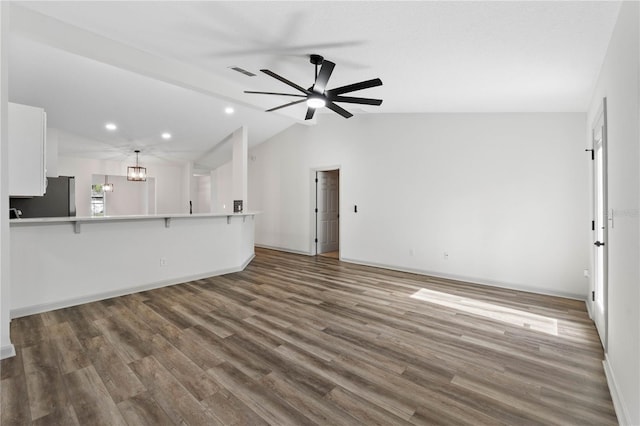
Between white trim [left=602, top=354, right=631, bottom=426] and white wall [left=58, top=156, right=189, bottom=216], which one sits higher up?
white wall [left=58, top=156, right=189, bottom=216]

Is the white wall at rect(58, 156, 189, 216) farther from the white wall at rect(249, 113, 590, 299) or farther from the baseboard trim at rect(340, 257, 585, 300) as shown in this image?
the baseboard trim at rect(340, 257, 585, 300)

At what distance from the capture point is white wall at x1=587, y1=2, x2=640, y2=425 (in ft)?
5.18

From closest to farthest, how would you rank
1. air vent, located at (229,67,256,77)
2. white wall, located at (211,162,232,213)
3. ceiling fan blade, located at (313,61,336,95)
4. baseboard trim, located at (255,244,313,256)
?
ceiling fan blade, located at (313,61,336,95) → air vent, located at (229,67,256,77) → baseboard trim, located at (255,244,313,256) → white wall, located at (211,162,232,213)

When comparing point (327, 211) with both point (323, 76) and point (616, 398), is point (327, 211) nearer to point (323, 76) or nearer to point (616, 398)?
point (323, 76)

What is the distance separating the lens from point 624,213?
6.10ft

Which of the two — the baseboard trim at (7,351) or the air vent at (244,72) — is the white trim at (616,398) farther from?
the air vent at (244,72)

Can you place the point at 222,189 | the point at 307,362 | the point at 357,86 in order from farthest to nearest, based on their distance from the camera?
the point at 222,189, the point at 357,86, the point at 307,362

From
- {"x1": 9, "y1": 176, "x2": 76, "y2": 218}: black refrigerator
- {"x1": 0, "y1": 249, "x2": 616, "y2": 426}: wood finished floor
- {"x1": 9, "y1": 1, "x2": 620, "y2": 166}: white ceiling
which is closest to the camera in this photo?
{"x1": 0, "y1": 249, "x2": 616, "y2": 426}: wood finished floor

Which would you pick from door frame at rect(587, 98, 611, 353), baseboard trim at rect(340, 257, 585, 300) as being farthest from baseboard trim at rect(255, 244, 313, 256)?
door frame at rect(587, 98, 611, 353)

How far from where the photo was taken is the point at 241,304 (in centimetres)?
378

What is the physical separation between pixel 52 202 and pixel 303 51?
191 inches

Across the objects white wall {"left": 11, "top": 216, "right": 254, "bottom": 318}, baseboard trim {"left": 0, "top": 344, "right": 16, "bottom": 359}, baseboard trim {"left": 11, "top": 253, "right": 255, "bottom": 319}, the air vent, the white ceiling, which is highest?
the air vent

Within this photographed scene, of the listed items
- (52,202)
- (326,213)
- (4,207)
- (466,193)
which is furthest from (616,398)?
(52,202)

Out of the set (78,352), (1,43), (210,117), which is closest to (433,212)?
(210,117)
